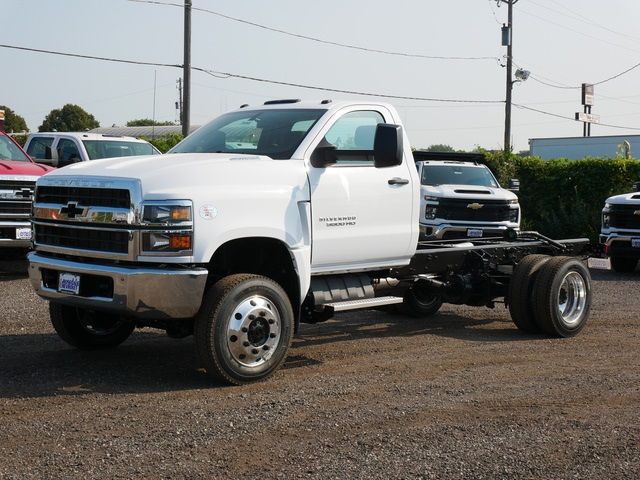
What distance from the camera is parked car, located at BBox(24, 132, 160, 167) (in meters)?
17.3

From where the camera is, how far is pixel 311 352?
8.96m

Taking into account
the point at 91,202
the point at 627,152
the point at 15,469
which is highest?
the point at 627,152

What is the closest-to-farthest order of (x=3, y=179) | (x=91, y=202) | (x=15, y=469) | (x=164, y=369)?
(x=15, y=469), (x=91, y=202), (x=164, y=369), (x=3, y=179)

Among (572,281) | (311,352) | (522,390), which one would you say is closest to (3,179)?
(311,352)

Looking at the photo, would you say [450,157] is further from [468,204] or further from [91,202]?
[91,202]

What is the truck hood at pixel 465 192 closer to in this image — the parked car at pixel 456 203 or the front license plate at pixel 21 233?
the parked car at pixel 456 203

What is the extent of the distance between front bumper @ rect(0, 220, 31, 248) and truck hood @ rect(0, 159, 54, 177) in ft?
2.42

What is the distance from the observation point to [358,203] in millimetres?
8312

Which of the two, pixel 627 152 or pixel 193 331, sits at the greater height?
pixel 627 152

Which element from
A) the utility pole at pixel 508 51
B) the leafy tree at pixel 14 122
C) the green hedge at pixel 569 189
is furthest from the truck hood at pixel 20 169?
the leafy tree at pixel 14 122

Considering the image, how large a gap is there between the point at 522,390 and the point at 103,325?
3.70 metres

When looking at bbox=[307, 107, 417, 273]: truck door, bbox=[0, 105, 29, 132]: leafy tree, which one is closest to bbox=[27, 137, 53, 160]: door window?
bbox=[307, 107, 417, 273]: truck door

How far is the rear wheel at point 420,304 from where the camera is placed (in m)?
11.0

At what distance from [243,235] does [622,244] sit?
11.3m
